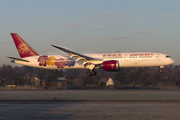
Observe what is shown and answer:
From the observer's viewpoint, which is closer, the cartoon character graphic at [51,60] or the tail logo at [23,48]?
the cartoon character graphic at [51,60]

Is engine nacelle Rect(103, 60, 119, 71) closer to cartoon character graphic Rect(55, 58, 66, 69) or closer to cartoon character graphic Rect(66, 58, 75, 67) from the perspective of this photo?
cartoon character graphic Rect(66, 58, 75, 67)

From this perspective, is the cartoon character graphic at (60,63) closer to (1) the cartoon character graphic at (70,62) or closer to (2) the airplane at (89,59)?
(2) the airplane at (89,59)

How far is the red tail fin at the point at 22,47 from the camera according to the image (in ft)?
151

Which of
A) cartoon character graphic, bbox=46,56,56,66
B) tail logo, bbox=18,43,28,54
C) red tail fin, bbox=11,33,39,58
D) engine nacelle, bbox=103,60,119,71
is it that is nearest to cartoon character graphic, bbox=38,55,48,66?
cartoon character graphic, bbox=46,56,56,66

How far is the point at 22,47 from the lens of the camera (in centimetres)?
4634

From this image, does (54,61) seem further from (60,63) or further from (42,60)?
(42,60)

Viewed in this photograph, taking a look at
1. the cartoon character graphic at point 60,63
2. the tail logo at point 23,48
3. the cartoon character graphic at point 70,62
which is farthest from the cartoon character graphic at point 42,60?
the cartoon character graphic at point 70,62

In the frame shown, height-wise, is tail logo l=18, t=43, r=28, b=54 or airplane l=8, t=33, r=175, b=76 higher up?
tail logo l=18, t=43, r=28, b=54

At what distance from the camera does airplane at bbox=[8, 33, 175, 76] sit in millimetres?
39562

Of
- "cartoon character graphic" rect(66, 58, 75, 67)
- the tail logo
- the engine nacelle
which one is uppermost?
the tail logo

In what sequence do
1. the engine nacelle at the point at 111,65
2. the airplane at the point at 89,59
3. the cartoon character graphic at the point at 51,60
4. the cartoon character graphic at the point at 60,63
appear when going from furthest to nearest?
1. the cartoon character graphic at the point at 51,60
2. the cartoon character graphic at the point at 60,63
3. the airplane at the point at 89,59
4. the engine nacelle at the point at 111,65

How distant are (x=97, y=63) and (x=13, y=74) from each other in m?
45.6

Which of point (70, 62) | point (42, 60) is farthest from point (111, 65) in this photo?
point (42, 60)

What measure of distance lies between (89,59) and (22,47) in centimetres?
1541
